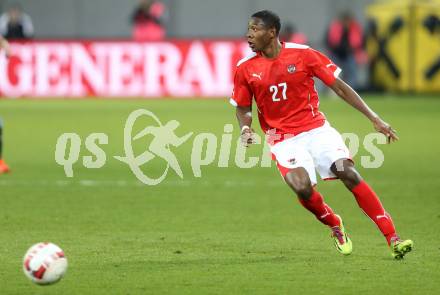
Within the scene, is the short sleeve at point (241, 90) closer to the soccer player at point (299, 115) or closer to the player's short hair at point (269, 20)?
the soccer player at point (299, 115)

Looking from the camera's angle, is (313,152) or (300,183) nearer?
(300,183)

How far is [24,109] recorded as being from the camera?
86.5 ft

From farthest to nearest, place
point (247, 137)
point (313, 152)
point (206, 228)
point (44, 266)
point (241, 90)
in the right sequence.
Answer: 1. point (206, 228)
2. point (241, 90)
3. point (313, 152)
4. point (247, 137)
5. point (44, 266)

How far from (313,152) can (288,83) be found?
2.04ft

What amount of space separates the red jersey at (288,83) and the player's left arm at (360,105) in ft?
0.28

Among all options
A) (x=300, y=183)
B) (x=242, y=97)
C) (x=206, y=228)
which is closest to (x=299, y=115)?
(x=242, y=97)

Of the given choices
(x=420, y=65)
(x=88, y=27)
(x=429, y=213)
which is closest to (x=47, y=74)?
(x=88, y=27)

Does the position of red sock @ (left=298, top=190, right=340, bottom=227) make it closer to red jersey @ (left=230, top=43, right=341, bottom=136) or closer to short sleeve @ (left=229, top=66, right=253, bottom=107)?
red jersey @ (left=230, top=43, right=341, bottom=136)

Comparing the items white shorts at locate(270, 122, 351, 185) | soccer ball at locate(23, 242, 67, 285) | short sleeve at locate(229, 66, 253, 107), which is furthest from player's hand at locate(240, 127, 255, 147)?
soccer ball at locate(23, 242, 67, 285)

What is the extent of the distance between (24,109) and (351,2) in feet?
41.5

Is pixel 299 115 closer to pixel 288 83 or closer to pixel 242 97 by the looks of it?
pixel 288 83

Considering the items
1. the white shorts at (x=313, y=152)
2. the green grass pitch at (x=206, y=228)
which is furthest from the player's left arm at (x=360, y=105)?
the green grass pitch at (x=206, y=228)

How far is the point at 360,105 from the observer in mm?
9180

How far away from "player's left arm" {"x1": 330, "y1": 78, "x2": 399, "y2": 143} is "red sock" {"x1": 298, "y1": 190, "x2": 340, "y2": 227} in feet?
2.55
